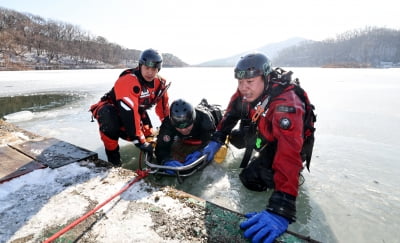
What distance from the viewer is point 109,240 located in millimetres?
1431

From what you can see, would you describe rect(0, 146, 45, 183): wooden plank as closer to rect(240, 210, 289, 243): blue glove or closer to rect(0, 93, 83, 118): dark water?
rect(240, 210, 289, 243): blue glove

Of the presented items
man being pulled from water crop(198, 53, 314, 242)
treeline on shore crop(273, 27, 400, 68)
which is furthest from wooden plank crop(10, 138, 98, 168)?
treeline on shore crop(273, 27, 400, 68)

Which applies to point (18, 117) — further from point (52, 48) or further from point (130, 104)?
point (52, 48)

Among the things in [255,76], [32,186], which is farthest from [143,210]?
[255,76]

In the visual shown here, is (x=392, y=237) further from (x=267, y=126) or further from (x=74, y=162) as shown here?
(x=74, y=162)

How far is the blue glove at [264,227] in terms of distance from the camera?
4.64ft

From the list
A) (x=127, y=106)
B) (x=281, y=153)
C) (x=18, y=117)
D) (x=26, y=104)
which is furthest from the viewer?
(x=26, y=104)

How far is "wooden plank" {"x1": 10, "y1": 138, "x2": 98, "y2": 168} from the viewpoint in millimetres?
2413

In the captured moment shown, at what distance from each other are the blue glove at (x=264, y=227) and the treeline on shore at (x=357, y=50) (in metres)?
76.3

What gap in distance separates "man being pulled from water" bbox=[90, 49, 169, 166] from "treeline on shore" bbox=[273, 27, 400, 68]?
75032 mm

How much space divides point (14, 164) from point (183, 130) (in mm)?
1727

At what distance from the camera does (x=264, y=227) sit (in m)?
1.46

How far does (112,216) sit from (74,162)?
1.05 m

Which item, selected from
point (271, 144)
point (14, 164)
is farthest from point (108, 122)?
point (271, 144)
